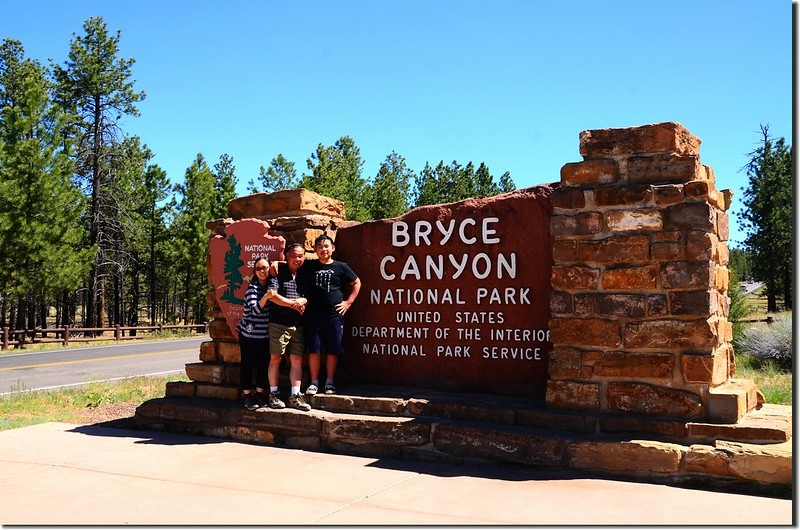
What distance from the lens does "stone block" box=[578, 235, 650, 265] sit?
506cm

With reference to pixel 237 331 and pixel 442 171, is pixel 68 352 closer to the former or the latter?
pixel 237 331

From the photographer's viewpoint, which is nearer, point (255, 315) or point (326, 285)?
point (326, 285)

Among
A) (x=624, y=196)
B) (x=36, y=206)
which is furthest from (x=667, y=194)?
(x=36, y=206)

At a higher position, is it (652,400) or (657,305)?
(657,305)

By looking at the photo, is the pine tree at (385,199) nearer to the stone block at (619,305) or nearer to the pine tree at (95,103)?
the pine tree at (95,103)

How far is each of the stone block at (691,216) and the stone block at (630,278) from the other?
35cm

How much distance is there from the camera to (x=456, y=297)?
6379mm

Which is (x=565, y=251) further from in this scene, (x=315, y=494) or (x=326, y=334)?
(x=315, y=494)

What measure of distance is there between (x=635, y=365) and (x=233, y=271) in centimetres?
426

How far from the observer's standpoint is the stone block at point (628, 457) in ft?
15.2

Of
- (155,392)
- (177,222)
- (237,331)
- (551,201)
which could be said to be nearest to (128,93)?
(177,222)

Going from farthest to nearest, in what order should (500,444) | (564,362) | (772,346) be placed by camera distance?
(772,346)
(564,362)
(500,444)

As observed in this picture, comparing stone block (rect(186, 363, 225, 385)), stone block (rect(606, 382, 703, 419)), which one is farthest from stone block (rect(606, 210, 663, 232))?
stone block (rect(186, 363, 225, 385))

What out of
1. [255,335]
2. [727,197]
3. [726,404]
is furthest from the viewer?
[255,335]
